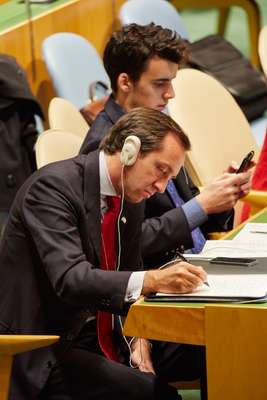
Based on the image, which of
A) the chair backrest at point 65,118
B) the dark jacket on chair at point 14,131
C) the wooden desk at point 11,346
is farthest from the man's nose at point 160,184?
the dark jacket on chair at point 14,131

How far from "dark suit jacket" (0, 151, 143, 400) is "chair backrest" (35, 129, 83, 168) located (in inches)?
20.3

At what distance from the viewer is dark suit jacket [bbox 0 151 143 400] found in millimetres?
2566

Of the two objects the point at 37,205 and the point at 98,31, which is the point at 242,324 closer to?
the point at 37,205

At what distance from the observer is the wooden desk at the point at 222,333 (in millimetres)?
2457

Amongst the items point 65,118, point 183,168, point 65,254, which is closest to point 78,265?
point 65,254

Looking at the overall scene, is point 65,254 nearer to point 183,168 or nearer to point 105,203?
point 105,203

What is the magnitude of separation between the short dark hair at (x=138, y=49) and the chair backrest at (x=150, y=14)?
1.83 m

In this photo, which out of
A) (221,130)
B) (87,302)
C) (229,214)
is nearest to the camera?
(87,302)

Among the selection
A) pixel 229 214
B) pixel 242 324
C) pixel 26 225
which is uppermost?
pixel 26 225

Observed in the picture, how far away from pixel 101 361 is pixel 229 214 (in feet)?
3.37

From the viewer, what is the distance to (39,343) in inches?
94.1

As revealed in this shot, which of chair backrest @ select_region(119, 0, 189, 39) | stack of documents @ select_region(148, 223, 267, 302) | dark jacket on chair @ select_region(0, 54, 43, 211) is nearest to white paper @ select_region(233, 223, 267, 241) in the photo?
stack of documents @ select_region(148, 223, 267, 302)

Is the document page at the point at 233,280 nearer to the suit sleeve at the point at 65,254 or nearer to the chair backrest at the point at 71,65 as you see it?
the suit sleeve at the point at 65,254

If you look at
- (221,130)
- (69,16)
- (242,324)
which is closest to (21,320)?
(242,324)
